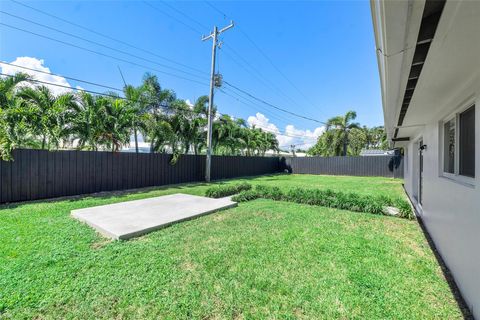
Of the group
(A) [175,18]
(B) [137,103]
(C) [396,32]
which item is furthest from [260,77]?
(C) [396,32]

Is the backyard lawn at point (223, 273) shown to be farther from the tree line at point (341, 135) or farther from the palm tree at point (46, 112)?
the tree line at point (341, 135)

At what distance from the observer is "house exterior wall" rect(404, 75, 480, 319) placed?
1.92 m

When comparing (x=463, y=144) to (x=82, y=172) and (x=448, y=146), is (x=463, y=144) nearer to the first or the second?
(x=448, y=146)

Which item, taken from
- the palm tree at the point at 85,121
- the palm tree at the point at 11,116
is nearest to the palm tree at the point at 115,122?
the palm tree at the point at 85,121

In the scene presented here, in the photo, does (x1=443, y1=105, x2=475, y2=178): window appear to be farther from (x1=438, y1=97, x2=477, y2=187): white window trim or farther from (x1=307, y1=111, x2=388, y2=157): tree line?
(x1=307, y1=111, x2=388, y2=157): tree line

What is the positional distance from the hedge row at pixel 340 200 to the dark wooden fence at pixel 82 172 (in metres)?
4.84

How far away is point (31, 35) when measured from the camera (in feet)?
22.1

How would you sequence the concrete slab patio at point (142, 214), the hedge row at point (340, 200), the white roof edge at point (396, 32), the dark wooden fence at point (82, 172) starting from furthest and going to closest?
the dark wooden fence at point (82, 172) < the hedge row at point (340, 200) < the concrete slab patio at point (142, 214) < the white roof edge at point (396, 32)

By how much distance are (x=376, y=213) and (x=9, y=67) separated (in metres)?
10.9

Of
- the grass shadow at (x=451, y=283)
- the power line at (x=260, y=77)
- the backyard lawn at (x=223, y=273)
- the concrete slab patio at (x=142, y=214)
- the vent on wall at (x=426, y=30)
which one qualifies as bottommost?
the grass shadow at (x=451, y=283)

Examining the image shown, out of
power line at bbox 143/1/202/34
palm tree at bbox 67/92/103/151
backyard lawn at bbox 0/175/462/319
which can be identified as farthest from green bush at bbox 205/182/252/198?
power line at bbox 143/1/202/34

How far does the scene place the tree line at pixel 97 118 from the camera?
6539mm

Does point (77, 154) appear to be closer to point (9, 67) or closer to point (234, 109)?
point (9, 67)

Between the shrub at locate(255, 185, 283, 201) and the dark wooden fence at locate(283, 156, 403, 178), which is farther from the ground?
the dark wooden fence at locate(283, 156, 403, 178)
